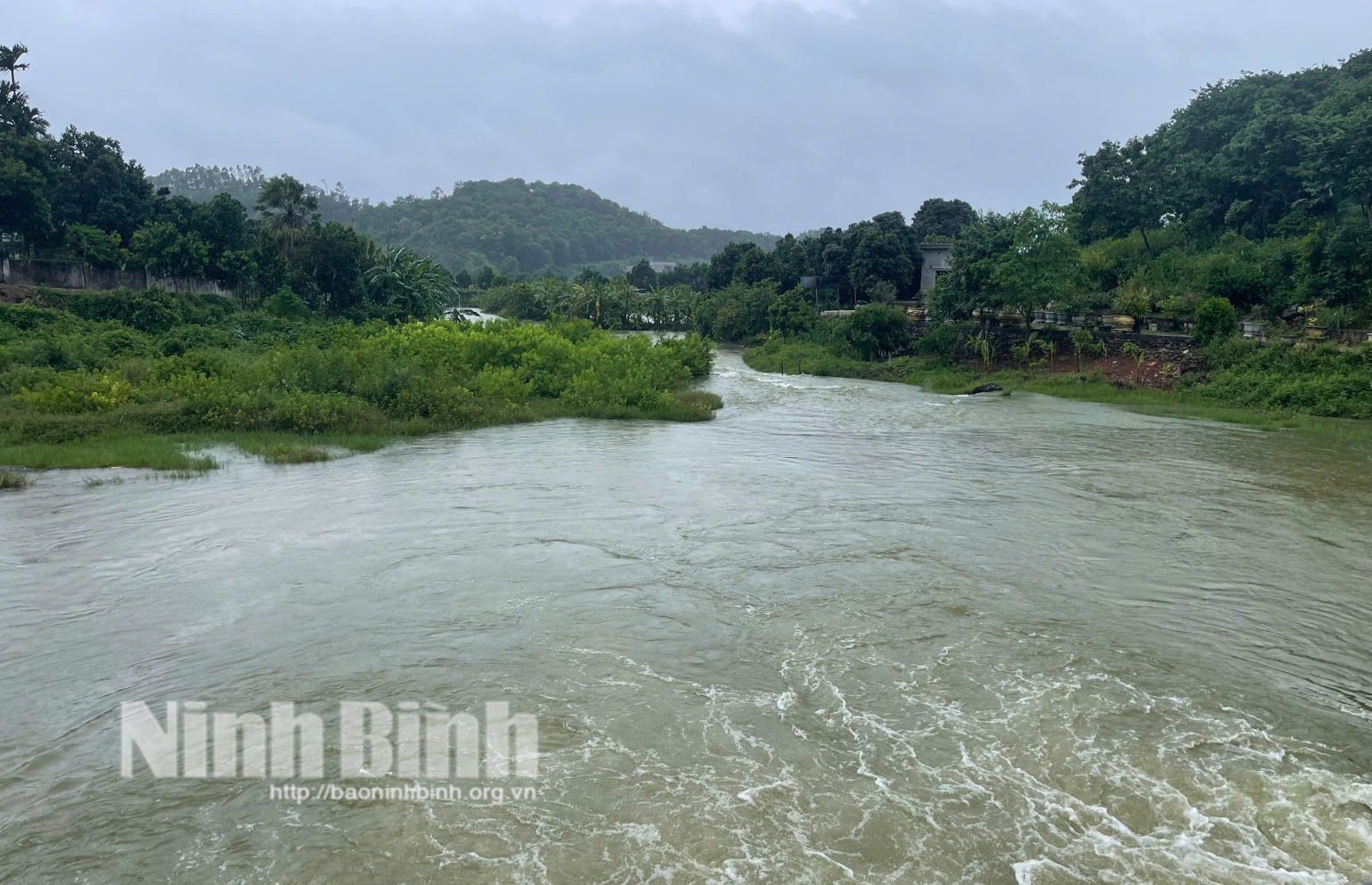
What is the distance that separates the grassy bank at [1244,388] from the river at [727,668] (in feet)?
24.7

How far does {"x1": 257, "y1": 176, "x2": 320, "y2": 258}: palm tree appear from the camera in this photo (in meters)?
38.1

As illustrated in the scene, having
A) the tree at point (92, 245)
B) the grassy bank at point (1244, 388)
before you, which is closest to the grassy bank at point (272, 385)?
the tree at point (92, 245)

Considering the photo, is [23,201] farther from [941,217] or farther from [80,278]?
[941,217]

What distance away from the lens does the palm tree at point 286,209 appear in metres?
38.1

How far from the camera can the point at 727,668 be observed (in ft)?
22.1

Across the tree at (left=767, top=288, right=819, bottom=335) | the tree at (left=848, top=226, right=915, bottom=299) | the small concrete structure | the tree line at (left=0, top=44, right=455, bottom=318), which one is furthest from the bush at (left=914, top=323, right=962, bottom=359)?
the tree line at (left=0, top=44, right=455, bottom=318)

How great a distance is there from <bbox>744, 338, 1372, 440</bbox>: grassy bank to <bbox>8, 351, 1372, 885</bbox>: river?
24.7 feet

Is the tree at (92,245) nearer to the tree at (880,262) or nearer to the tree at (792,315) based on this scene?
the tree at (792,315)

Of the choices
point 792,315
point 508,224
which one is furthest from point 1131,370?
point 508,224

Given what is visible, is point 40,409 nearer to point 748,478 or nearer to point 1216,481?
point 748,478

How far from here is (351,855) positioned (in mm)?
4566

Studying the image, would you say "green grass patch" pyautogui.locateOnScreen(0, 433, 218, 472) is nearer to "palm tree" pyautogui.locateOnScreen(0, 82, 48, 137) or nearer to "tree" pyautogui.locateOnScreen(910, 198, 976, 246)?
"palm tree" pyautogui.locateOnScreen(0, 82, 48, 137)

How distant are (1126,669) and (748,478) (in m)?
7.37

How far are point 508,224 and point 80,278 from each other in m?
73.3
